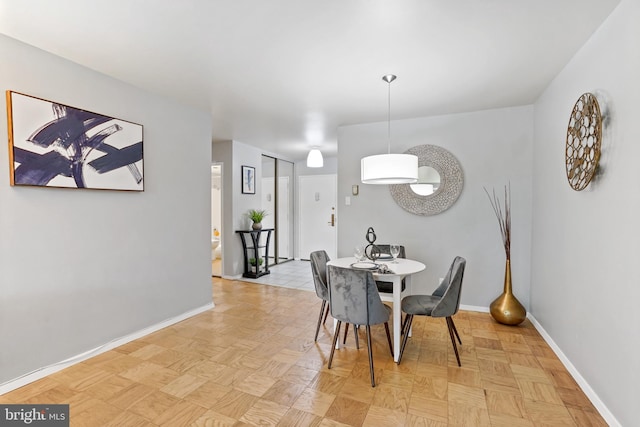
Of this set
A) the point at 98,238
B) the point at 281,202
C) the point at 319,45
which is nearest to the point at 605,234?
the point at 319,45

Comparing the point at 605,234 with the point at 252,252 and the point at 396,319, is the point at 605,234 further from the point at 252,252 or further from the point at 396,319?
the point at 252,252

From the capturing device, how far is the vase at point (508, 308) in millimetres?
3242

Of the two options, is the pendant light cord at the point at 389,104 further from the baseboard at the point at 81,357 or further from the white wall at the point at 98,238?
the baseboard at the point at 81,357

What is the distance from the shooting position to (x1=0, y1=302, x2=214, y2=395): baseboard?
7.04 feet

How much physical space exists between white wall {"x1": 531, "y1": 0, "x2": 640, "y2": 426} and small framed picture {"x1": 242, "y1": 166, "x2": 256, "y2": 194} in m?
4.32

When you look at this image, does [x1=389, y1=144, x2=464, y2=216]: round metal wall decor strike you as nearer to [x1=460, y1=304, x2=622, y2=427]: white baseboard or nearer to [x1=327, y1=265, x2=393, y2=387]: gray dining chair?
[x1=460, y1=304, x2=622, y2=427]: white baseboard

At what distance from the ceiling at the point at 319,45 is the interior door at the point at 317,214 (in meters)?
3.47

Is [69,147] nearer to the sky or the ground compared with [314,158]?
nearer to the ground

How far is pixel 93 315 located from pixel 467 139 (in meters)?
4.12

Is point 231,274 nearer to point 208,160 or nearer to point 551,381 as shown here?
point 208,160

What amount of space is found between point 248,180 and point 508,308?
428 cm

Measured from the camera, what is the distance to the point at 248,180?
567cm

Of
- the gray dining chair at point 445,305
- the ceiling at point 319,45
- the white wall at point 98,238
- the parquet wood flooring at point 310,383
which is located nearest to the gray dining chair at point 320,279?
the parquet wood flooring at point 310,383

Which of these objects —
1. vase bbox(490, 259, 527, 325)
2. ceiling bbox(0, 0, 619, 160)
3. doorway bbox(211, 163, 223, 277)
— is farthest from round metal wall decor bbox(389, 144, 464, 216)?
doorway bbox(211, 163, 223, 277)
